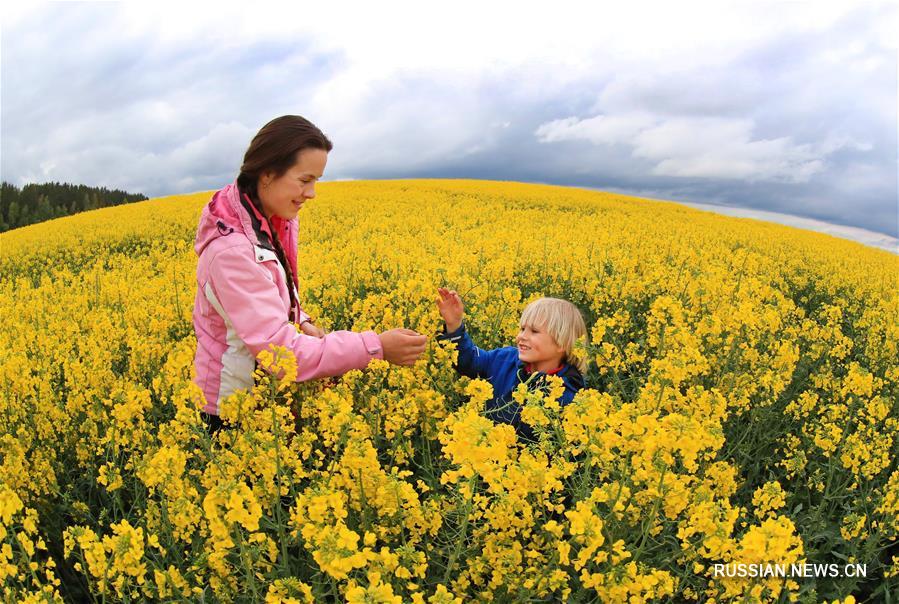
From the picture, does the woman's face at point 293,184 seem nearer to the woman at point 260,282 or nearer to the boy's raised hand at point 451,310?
the woman at point 260,282

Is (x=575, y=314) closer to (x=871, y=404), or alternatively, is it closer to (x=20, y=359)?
(x=871, y=404)

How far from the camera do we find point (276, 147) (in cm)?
287

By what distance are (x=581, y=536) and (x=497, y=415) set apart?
171 centimetres

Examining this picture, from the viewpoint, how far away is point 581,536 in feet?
5.78

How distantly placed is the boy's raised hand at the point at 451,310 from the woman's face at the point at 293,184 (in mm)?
1016

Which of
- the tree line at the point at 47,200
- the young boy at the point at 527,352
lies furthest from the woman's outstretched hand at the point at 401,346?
the tree line at the point at 47,200

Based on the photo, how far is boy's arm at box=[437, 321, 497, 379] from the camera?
140 inches

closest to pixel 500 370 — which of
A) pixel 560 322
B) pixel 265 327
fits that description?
pixel 560 322

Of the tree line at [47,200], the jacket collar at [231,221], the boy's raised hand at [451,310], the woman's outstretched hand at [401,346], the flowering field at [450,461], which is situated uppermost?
the tree line at [47,200]

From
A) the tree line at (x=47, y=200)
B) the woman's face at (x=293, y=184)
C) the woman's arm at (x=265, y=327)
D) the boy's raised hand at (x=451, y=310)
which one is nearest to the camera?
the woman's arm at (x=265, y=327)

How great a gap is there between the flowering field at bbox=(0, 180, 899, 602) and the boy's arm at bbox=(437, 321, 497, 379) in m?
0.11

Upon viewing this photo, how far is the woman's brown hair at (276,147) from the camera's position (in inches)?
113

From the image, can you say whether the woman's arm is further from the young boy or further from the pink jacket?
the young boy

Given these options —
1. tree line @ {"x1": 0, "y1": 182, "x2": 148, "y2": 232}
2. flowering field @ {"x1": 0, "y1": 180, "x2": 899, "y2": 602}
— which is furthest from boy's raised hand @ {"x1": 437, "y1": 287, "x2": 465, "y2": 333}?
tree line @ {"x1": 0, "y1": 182, "x2": 148, "y2": 232}
